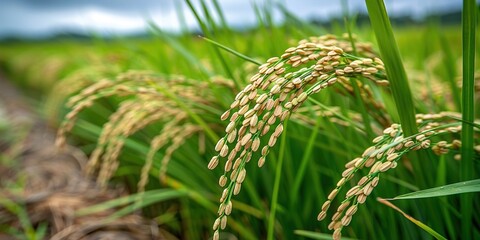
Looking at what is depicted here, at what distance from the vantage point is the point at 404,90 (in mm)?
868

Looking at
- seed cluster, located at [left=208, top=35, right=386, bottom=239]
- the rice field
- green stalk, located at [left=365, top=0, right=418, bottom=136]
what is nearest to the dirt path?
the rice field

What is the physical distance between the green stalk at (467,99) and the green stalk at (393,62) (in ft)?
0.36

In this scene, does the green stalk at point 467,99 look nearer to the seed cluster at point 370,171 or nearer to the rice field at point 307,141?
the rice field at point 307,141

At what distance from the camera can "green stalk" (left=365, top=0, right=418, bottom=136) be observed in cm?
83

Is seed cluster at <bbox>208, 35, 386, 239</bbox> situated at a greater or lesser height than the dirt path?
greater

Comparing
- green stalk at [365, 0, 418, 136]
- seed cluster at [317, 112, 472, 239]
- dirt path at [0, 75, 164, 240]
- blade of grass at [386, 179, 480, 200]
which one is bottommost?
dirt path at [0, 75, 164, 240]

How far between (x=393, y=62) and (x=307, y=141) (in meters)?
0.51

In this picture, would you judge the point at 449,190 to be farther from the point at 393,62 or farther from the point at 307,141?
the point at 307,141

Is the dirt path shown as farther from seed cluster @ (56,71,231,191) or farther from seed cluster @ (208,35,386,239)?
seed cluster @ (208,35,386,239)

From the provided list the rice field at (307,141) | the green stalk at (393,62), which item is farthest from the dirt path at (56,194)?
the green stalk at (393,62)

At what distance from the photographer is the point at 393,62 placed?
85cm

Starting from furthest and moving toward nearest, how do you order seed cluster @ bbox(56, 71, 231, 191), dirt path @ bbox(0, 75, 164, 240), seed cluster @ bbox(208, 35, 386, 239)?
dirt path @ bbox(0, 75, 164, 240)
seed cluster @ bbox(56, 71, 231, 191)
seed cluster @ bbox(208, 35, 386, 239)

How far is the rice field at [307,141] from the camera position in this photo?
2.51ft

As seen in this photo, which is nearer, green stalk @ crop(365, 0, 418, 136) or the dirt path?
green stalk @ crop(365, 0, 418, 136)
